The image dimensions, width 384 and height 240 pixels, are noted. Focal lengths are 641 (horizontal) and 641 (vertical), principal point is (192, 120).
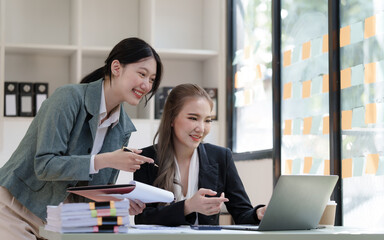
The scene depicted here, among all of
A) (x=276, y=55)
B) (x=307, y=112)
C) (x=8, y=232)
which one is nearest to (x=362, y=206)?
(x=307, y=112)

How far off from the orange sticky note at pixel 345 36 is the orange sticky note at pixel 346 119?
1.22ft

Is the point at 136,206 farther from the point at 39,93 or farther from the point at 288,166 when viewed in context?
the point at 39,93

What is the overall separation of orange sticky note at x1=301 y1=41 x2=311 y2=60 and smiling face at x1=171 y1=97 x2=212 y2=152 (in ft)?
4.87

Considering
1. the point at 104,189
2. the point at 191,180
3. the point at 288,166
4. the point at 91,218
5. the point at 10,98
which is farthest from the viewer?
the point at 10,98

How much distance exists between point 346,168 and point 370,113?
1.17 ft

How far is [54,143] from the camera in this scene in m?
1.99

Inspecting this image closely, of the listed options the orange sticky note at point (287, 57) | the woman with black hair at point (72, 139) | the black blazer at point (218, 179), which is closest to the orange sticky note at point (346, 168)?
the orange sticky note at point (287, 57)

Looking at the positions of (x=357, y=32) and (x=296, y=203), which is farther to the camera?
(x=357, y=32)

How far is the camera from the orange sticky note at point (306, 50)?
383cm

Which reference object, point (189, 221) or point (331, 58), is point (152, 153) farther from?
point (331, 58)


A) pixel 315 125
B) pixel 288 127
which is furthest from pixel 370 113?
pixel 288 127

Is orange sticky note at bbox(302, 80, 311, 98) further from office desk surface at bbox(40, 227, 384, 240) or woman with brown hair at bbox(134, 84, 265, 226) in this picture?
office desk surface at bbox(40, 227, 384, 240)

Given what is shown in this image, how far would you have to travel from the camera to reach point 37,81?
496cm

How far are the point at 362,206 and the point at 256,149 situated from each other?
134 centimetres
